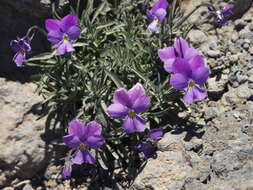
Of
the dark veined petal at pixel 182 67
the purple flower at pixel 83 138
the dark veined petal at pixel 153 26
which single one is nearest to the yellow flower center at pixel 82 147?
the purple flower at pixel 83 138

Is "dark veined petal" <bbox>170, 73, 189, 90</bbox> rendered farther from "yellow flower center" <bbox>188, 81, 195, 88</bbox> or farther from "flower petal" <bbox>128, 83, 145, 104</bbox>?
"flower petal" <bbox>128, 83, 145, 104</bbox>

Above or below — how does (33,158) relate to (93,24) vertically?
below

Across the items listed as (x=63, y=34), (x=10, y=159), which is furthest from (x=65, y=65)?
(x=10, y=159)

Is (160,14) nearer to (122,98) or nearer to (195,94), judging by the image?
(195,94)

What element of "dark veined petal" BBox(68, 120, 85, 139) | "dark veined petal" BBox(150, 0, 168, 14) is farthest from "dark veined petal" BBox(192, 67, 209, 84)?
"dark veined petal" BBox(68, 120, 85, 139)

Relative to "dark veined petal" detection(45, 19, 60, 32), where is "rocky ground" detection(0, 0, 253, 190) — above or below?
below

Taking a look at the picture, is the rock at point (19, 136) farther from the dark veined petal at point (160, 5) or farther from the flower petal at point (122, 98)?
the dark veined petal at point (160, 5)

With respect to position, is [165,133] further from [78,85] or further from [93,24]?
[93,24]
